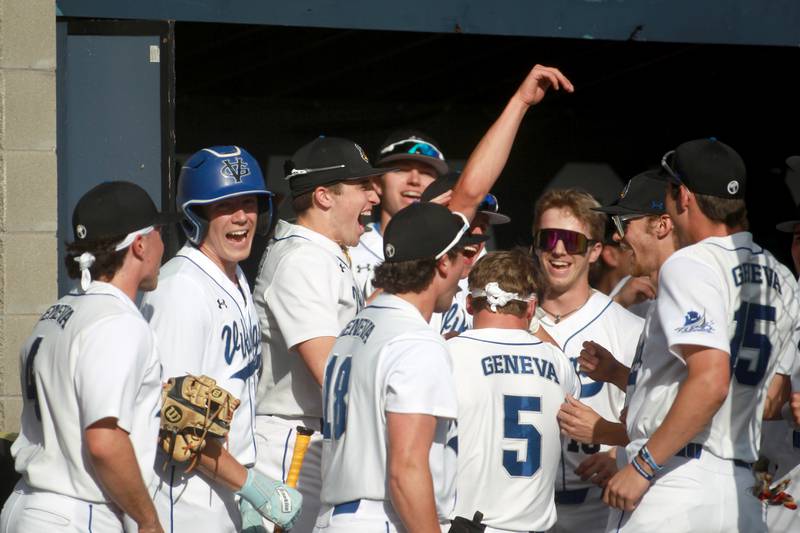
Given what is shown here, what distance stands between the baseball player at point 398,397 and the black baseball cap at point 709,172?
687 mm

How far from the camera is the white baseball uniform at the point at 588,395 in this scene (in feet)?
13.3

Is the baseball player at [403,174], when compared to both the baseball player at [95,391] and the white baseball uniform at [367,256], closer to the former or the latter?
the white baseball uniform at [367,256]

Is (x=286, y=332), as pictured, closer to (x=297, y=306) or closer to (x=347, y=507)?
(x=297, y=306)

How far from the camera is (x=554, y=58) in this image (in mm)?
6406

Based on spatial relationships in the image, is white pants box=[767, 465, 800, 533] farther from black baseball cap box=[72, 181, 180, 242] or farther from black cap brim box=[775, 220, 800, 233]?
black baseball cap box=[72, 181, 180, 242]

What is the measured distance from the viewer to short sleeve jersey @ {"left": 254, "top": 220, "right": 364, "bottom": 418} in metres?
3.71

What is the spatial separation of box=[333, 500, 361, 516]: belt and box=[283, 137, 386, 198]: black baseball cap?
4.45 feet

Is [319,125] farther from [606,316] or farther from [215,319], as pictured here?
[215,319]

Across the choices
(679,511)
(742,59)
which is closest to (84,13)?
(679,511)

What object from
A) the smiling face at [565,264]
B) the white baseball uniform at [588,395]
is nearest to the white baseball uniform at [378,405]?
the white baseball uniform at [588,395]

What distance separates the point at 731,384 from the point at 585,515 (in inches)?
40.7

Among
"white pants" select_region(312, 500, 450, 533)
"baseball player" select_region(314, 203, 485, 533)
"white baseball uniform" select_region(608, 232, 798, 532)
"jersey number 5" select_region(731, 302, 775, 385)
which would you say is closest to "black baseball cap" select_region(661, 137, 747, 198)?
"white baseball uniform" select_region(608, 232, 798, 532)

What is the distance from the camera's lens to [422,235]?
2994 millimetres

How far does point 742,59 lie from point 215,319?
420 cm
